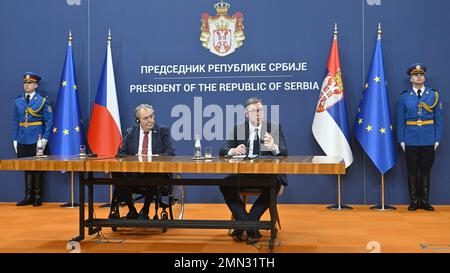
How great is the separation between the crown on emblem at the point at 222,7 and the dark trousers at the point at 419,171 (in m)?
2.89

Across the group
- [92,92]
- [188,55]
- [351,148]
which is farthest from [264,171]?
[92,92]

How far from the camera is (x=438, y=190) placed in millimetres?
6910

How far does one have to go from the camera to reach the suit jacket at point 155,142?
207 inches

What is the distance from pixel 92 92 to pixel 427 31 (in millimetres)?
4447

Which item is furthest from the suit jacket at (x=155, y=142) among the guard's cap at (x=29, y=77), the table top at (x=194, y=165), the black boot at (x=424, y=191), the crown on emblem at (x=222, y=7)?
the black boot at (x=424, y=191)

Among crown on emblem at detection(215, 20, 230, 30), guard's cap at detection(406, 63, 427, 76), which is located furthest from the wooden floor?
crown on emblem at detection(215, 20, 230, 30)

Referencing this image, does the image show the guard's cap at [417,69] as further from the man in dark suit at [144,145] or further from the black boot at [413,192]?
the man in dark suit at [144,145]

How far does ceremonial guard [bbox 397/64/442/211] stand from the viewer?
6.54 meters

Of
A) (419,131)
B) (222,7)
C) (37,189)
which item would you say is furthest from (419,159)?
(37,189)

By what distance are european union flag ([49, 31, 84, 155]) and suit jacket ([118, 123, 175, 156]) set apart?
210cm

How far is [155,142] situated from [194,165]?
1235mm

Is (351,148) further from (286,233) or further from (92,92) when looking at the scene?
(92,92)

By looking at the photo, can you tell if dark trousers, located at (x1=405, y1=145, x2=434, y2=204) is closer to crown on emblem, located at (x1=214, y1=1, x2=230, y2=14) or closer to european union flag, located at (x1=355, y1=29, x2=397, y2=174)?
european union flag, located at (x1=355, y1=29, x2=397, y2=174)

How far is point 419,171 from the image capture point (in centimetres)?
666
